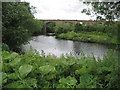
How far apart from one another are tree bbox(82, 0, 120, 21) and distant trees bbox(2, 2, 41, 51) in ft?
9.97

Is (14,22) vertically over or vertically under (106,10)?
under

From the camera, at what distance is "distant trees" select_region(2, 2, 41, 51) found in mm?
5435

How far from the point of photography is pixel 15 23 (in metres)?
6.05

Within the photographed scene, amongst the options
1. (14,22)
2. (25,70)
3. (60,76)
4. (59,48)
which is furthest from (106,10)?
(59,48)

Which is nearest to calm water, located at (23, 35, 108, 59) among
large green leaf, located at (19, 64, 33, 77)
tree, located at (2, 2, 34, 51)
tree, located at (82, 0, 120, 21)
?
tree, located at (2, 2, 34, 51)

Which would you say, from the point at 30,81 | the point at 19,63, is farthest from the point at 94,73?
the point at 19,63

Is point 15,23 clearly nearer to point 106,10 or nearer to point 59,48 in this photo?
point 59,48

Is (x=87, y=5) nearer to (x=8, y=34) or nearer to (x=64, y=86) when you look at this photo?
(x=64, y=86)

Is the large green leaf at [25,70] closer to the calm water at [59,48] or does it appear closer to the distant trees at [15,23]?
the calm water at [59,48]

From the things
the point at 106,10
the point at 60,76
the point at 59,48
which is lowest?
the point at 59,48

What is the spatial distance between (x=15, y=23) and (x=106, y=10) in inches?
176

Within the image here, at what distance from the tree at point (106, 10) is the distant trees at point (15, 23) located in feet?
9.97

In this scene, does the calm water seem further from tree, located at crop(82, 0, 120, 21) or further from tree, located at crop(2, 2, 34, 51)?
tree, located at crop(82, 0, 120, 21)

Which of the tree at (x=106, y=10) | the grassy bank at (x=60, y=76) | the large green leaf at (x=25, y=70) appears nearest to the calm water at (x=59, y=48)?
the tree at (x=106, y=10)
